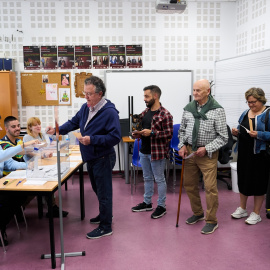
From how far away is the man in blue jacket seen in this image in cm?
285

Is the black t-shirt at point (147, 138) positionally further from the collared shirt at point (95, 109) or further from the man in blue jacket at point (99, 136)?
the collared shirt at point (95, 109)

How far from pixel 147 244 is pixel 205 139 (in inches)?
47.8

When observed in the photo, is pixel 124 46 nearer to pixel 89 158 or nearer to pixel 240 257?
pixel 89 158

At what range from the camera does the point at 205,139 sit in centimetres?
306

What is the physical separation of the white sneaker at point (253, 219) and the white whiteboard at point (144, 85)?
270 centimetres

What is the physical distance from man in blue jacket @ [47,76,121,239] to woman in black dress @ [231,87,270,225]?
146cm

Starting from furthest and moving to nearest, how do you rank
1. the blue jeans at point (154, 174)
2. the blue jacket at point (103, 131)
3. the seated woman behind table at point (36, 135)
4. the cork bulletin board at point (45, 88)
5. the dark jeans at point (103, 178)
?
1. the cork bulletin board at point (45, 88)
2. the seated woman behind table at point (36, 135)
3. the blue jeans at point (154, 174)
4. the dark jeans at point (103, 178)
5. the blue jacket at point (103, 131)

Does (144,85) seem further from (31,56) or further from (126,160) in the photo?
(31,56)

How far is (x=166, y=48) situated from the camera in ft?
18.6

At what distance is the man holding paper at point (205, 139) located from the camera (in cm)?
301

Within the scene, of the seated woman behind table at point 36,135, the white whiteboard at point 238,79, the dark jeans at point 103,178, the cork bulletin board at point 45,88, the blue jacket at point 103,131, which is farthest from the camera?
the cork bulletin board at point 45,88

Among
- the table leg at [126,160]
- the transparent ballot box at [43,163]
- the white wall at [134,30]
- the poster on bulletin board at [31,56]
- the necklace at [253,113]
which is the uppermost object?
the white wall at [134,30]

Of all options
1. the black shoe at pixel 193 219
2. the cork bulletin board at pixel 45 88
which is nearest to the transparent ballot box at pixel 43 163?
the black shoe at pixel 193 219

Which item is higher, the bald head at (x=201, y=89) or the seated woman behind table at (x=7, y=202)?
the bald head at (x=201, y=89)
